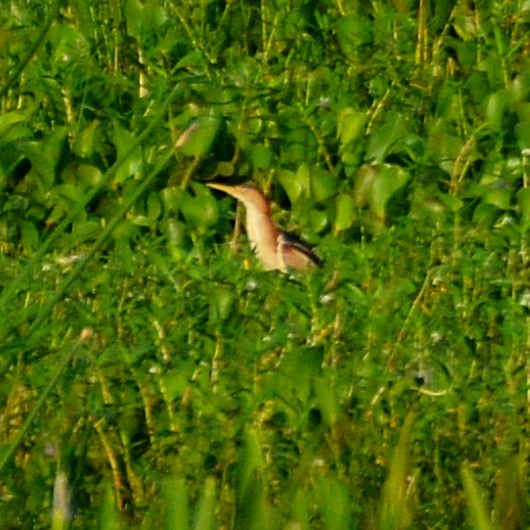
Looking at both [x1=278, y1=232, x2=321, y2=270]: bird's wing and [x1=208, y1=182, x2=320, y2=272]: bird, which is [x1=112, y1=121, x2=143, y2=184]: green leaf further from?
[x1=278, y1=232, x2=321, y2=270]: bird's wing

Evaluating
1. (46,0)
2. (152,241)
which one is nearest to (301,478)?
(152,241)

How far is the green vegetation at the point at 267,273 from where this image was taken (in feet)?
9.38

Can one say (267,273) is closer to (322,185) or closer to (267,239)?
(267,239)

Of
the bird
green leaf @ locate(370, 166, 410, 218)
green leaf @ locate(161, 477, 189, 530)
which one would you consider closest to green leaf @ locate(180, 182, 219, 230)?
the bird

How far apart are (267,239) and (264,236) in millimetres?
30

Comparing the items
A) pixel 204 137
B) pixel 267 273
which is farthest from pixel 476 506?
pixel 204 137

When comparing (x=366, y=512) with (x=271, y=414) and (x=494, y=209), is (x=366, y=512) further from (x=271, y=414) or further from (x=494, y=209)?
(x=494, y=209)

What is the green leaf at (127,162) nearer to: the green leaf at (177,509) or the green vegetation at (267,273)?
the green vegetation at (267,273)

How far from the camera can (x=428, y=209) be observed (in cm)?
467

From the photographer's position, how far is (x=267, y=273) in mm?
4090

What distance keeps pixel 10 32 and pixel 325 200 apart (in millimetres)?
1123

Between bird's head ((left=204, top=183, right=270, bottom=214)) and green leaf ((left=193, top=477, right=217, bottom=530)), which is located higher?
bird's head ((left=204, top=183, right=270, bottom=214))

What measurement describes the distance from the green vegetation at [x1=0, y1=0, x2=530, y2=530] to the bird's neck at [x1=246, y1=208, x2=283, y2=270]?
9 cm

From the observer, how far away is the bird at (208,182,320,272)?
180 inches
